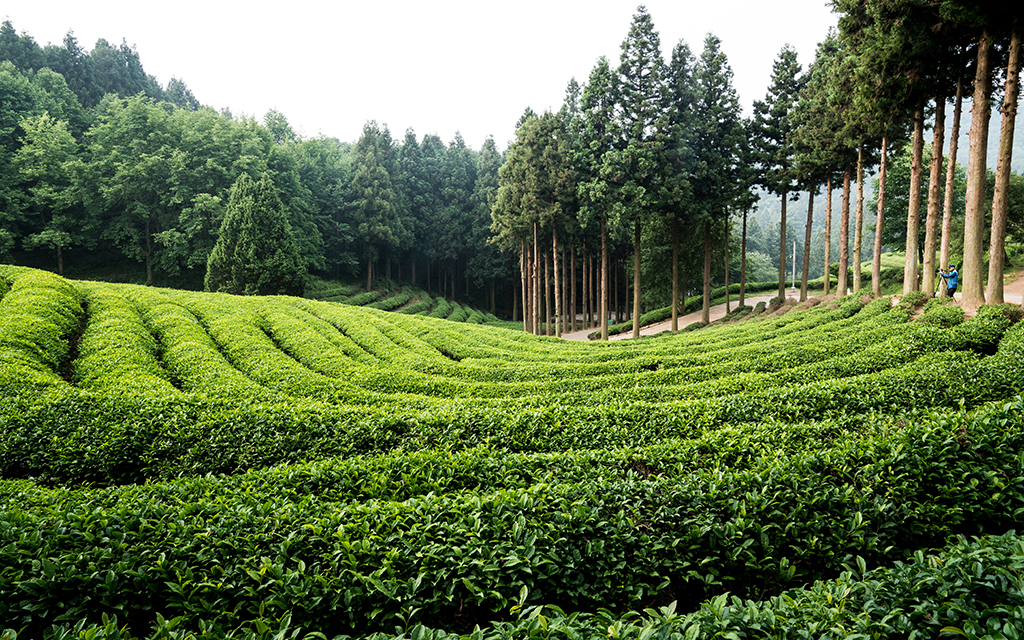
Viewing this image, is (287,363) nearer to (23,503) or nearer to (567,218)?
(23,503)

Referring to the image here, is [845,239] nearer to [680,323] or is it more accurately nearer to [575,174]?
[680,323]

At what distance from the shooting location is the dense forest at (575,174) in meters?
15.2

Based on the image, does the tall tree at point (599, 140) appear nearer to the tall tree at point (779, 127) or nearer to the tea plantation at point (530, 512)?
Result: the tall tree at point (779, 127)

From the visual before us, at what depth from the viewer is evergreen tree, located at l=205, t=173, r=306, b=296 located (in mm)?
28359

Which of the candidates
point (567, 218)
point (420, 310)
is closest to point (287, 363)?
point (567, 218)

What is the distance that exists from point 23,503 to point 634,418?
6992 millimetres

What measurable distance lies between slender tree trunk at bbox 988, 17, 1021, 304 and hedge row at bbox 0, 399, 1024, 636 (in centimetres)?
1051

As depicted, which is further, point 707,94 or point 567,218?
point 567,218

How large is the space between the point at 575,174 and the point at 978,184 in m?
17.5

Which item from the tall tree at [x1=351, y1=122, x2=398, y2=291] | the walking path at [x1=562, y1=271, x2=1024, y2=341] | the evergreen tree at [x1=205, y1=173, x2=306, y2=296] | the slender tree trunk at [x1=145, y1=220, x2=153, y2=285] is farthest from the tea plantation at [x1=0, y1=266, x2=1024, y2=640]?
the tall tree at [x1=351, y1=122, x2=398, y2=291]

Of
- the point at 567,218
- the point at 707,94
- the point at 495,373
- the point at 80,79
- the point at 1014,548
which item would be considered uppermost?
the point at 80,79

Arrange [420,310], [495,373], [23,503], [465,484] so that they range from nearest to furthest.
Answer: [23,503] < [465,484] < [495,373] < [420,310]

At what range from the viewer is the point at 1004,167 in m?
11.6

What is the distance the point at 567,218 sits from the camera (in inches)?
1120
